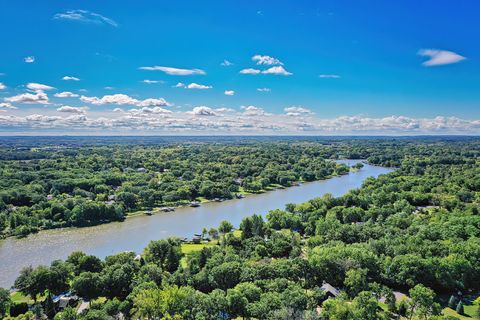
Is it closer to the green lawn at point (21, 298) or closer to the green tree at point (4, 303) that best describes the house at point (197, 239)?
the green lawn at point (21, 298)

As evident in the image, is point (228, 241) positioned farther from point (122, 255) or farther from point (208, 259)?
point (122, 255)

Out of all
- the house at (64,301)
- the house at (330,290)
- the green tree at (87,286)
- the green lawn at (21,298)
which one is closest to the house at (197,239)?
the green tree at (87,286)

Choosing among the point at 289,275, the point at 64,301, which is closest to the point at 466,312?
the point at 289,275

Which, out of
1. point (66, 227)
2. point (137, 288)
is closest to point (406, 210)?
point (137, 288)

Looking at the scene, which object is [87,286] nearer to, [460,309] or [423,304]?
[423,304]

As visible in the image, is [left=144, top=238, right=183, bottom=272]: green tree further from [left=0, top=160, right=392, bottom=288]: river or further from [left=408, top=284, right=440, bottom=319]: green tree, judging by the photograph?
[left=408, top=284, right=440, bottom=319]: green tree
